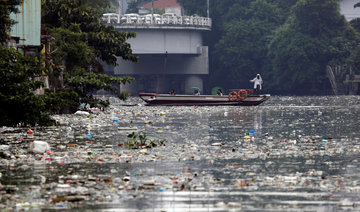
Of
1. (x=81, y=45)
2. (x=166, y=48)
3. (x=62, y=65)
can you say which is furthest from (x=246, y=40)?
(x=62, y=65)

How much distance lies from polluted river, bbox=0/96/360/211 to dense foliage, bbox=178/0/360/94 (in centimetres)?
5873

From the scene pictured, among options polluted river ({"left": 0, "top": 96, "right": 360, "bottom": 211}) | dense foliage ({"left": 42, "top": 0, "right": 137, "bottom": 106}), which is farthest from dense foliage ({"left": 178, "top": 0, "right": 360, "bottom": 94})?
polluted river ({"left": 0, "top": 96, "right": 360, "bottom": 211})

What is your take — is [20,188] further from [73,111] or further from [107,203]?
[73,111]

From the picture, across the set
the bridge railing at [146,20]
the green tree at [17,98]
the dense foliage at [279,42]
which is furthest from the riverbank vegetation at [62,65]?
the dense foliage at [279,42]

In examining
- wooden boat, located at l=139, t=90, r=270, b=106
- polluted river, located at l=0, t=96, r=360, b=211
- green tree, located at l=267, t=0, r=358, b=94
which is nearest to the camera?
polluted river, located at l=0, t=96, r=360, b=211

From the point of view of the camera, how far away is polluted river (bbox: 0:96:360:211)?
8.83 meters

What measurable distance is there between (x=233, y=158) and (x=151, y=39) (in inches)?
2544

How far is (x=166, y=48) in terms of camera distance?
3078 inches

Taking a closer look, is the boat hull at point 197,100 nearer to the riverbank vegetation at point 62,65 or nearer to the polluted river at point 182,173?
the riverbank vegetation at point 62,65

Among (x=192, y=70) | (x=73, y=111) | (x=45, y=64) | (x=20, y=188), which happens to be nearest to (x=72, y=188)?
(x=20, y=188)

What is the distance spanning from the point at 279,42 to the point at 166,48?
12040 mm

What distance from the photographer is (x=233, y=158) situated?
13.6 meters

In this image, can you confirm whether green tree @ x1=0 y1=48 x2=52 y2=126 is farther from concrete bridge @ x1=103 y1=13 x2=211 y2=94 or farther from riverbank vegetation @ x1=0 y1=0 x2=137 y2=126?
concrete bridge @ x1=103 y1=13 x2=211 y2=94

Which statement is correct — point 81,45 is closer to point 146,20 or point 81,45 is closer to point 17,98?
point 17,98
